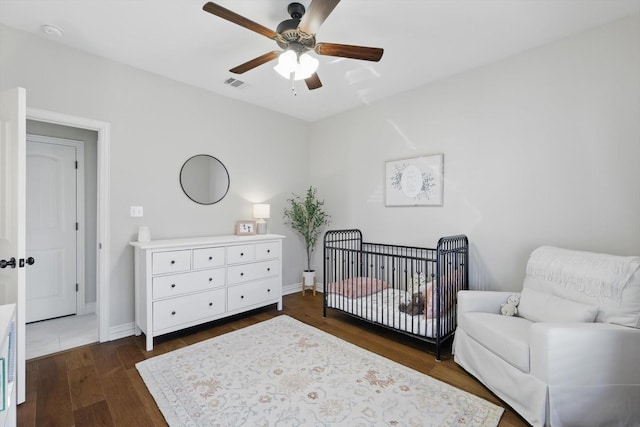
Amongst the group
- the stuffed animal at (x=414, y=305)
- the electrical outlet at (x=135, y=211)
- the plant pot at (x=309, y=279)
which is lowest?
the plant pot at (x=309, y=279)

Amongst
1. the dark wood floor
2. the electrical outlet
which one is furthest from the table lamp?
the electrical outlet

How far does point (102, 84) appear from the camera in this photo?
9.04 feet

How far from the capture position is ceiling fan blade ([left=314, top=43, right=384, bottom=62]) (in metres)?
1.97

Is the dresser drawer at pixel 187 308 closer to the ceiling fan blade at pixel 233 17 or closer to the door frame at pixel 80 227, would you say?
the door frame at pixel 80 227

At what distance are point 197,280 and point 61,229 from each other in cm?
182

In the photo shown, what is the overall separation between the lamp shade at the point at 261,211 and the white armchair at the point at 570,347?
2.51 m

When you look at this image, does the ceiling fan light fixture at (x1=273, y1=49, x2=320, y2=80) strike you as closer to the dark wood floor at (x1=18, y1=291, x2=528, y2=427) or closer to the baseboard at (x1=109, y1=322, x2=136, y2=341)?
the dark wood floor at (x1=18, y1=291, x2=528, y2=427)

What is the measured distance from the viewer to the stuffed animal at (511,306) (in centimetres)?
227

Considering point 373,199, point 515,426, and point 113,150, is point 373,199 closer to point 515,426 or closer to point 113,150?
point 515,426

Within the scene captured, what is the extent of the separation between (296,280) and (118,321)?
226 cm

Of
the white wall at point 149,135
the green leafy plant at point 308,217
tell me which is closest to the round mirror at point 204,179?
→ the white wall at point 149,135

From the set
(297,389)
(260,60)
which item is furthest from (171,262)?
(260,60)

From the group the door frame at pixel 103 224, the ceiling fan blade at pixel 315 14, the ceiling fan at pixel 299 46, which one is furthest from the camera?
the door frame at pixel 103 224

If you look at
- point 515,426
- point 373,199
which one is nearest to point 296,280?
point 373,199
